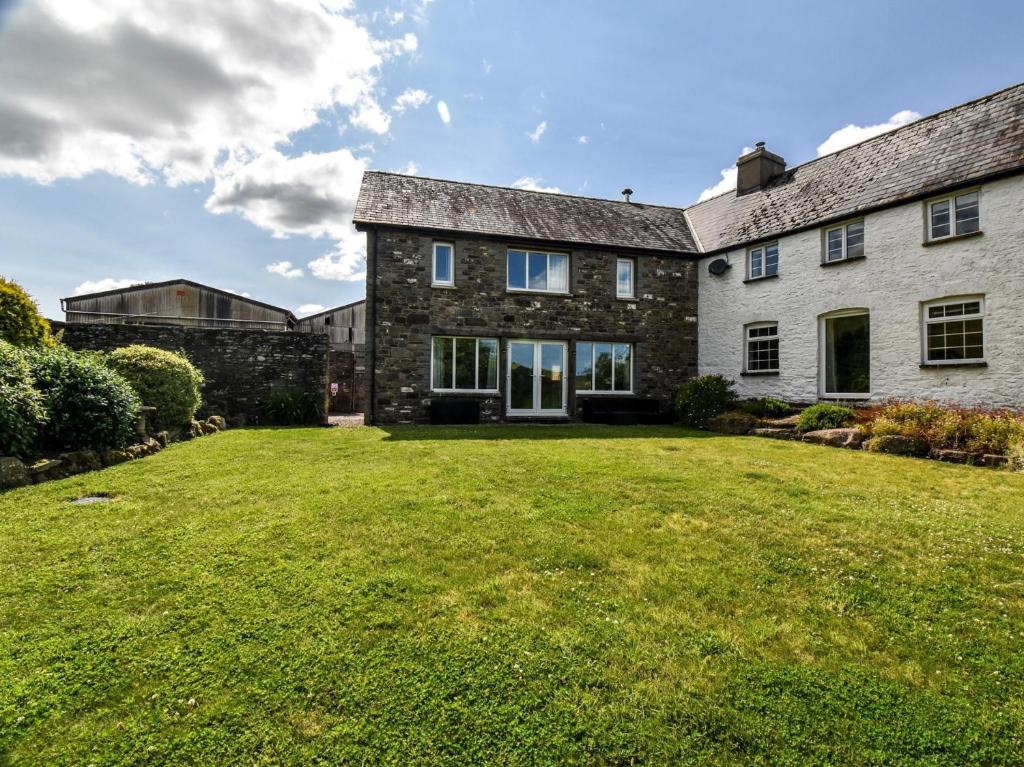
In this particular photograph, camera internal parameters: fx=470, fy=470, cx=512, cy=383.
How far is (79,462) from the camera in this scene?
6.38 m

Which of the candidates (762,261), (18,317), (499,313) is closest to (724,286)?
(762,261)

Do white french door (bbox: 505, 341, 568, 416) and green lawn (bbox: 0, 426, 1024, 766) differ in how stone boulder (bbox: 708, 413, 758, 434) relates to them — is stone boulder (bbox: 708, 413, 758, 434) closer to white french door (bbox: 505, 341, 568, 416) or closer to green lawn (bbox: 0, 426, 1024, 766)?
white french door (bbox: 505, 341, 568, 416)

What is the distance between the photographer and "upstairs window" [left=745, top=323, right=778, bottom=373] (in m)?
14.3

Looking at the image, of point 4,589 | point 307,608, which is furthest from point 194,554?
point 307,608

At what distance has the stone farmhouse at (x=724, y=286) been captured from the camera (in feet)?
34.1

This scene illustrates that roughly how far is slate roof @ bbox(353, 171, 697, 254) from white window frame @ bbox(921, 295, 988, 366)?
703 centimetres

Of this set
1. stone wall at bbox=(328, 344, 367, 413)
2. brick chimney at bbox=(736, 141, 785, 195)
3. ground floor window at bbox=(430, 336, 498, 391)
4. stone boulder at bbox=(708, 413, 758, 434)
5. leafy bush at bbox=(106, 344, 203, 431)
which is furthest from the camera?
stone wall at bbox=(328, 344, 367, 413)

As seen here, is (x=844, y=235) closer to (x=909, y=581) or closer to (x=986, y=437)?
(x=986, y=437)

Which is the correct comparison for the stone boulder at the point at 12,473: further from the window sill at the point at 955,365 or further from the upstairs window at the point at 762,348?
the window sill at the point at 955,365

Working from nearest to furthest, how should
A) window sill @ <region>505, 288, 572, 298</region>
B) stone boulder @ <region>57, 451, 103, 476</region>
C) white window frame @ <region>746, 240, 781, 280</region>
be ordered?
stone boulder @ <region>57, 451, 103, 476</region>, white window frame @ <region>746, 240, 781, 280</region>, window sill @ <region>505, 288, 572, 298</region>

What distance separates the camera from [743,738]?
187cm

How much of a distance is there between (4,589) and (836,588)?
5.37 metres

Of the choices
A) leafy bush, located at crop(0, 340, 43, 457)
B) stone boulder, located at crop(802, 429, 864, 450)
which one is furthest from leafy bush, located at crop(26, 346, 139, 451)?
stone boulder, located at crop(802, 429, 864, 450)

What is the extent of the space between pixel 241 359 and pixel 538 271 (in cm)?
933
